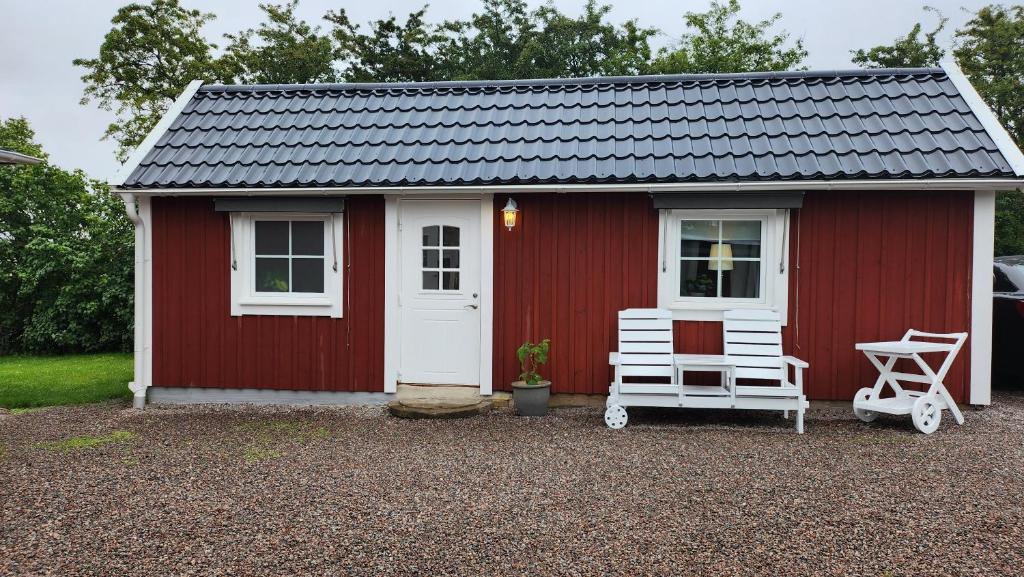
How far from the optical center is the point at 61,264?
564 inches

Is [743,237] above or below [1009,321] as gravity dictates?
above

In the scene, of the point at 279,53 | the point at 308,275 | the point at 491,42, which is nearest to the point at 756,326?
the point at 308,275

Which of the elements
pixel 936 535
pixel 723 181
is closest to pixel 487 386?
pixel 723 181

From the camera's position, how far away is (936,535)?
3.79 meters

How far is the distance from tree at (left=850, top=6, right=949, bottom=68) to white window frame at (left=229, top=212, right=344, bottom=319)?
1832cm

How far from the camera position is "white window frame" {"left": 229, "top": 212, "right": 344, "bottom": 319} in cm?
767

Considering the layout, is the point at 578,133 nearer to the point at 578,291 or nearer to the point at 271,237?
the point at 578,291

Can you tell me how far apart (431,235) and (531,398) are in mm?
2034

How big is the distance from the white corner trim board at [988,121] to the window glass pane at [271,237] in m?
7.13

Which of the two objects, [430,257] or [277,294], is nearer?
[430,257]

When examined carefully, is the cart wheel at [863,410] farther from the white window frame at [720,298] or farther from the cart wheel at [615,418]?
the cart wheel at [615,418]

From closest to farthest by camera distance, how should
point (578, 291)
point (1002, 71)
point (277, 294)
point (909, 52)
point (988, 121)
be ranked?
1. point (988, 121)
2. point (578, 291)
3. point (277, 294)
4. point (1002, 71)
5. point (909, 52)

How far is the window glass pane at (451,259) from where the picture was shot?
7.64 metres

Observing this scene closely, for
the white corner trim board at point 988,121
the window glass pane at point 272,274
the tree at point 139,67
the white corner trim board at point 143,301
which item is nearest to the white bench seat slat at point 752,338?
the white corner trim board at point 988,121
